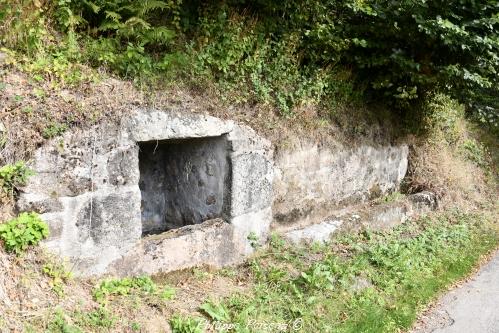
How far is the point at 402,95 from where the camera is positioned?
6961mm

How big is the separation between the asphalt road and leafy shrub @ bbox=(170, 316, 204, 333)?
2441mm

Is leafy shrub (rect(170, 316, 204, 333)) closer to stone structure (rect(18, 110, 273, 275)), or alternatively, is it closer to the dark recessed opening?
stone structure (rect(18, 110, 273, 275))

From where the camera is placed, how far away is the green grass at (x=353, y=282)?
4.50 metres

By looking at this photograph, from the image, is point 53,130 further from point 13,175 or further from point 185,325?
point 185,325

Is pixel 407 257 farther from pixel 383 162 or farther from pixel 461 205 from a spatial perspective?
pixel 461 205

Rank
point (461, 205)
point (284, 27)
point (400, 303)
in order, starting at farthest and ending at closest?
point (461, 205) → point (284, 27) → point (400, 303)

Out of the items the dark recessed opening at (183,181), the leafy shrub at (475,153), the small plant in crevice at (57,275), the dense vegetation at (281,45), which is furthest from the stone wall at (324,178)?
the leafy shrub at (475,153)

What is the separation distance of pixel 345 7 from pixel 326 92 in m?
1.29

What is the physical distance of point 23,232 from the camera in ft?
12.0

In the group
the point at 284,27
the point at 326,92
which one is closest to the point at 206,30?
the point at 284,27

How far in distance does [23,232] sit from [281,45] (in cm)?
387

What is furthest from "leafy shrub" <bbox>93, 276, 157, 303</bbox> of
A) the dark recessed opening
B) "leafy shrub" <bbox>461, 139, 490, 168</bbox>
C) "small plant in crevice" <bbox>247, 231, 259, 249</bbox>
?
"leafy shrub" <bbox>461, 139, 490, 168</bbox>

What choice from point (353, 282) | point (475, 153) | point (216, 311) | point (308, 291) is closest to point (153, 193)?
point (216, 311)

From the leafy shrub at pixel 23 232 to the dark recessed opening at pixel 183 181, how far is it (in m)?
1.61
